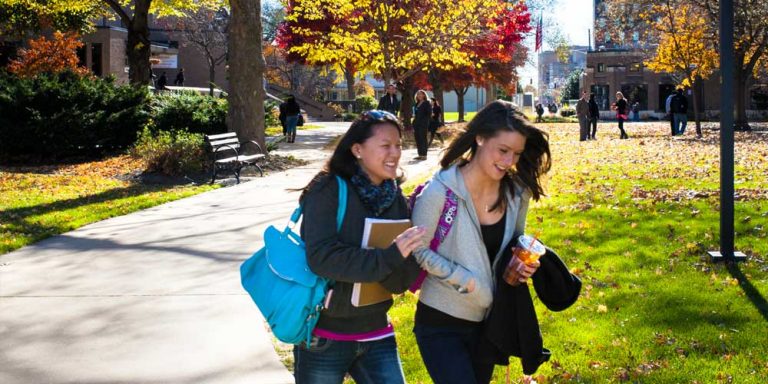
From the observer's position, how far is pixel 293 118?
95.9ft

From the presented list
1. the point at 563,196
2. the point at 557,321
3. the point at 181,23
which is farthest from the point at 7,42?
the point at 557,321

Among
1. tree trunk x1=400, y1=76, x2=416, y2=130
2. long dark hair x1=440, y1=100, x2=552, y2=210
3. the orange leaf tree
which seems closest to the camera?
long dark hair x1=440, y1=100, x2=552, y2=210

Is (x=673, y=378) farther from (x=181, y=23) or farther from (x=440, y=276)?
(x=181, y=23)

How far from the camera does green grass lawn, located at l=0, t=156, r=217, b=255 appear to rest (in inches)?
430

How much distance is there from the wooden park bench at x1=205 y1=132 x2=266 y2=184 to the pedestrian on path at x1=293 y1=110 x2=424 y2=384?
43.0ft

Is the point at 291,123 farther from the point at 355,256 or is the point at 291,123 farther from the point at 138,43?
the point at 355,256

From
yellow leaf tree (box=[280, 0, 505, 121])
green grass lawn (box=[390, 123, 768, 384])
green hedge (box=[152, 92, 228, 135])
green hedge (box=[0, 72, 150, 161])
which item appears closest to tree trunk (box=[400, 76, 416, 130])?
yellow leaf tree (box=[280, 0, 505, 121])

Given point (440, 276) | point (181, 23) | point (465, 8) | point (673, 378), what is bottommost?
point (673, 378)

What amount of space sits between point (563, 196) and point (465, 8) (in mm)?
16143

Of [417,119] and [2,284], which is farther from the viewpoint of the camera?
[417,119]

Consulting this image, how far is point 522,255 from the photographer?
3.27 metres

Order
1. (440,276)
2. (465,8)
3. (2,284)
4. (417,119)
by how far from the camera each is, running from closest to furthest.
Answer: (440,276)
(2,284)
(417,119)
(465,8)

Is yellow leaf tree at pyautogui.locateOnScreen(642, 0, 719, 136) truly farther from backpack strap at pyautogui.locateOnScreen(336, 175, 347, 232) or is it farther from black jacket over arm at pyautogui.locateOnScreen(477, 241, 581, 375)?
backpack strap at pyautogui.locateOnScreen(336, 175, 347, 232)

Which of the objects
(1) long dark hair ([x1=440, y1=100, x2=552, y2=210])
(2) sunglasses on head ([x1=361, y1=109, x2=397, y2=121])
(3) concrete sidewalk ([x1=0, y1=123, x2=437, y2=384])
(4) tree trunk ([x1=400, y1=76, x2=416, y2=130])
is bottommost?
(3) concrete sidewalk ([x1=0, y1=123, x2=437, y2=384])
